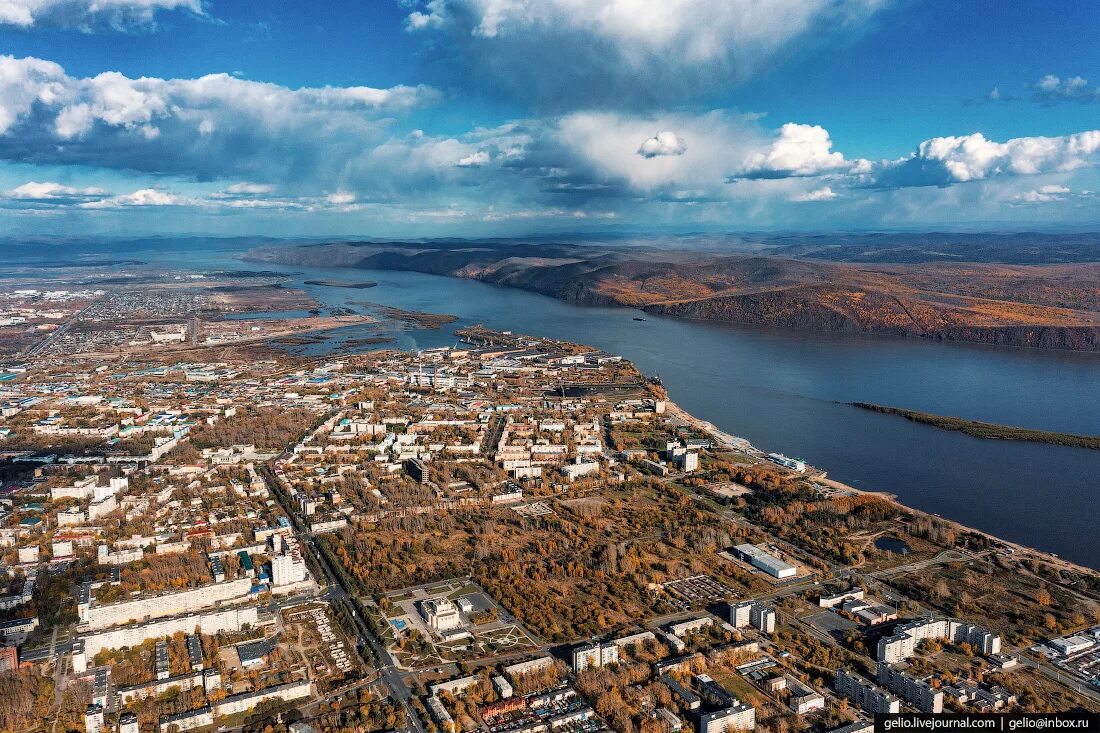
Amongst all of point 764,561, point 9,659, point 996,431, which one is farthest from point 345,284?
point 9,659

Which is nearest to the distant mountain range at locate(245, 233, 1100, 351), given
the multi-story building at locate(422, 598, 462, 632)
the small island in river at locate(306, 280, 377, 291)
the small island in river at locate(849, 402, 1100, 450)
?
the small island in river at locate(306, 280, 377, 291)

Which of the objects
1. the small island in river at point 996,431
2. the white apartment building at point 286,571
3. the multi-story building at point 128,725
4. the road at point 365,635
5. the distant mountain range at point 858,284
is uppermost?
the distant mountain range at point 858,284

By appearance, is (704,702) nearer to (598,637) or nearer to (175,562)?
(598,637)

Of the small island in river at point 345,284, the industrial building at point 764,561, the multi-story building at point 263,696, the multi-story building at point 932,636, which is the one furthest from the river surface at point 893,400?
the small island in river at point 345,284

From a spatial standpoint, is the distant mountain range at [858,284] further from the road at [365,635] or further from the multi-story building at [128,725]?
the multi-story building at [128,725]

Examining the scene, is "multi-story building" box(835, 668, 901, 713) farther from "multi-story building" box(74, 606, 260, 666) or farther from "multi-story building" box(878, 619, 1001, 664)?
Result: "multi-story building" box(74, 606, 260, 666)

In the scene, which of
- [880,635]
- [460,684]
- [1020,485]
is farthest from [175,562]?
[1020,485]
